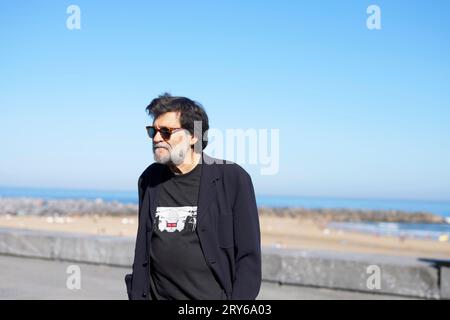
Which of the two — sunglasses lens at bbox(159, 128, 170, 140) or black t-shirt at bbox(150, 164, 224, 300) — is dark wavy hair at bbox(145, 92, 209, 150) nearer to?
sunglasses lens at bbox(159, 128, 170, 140)

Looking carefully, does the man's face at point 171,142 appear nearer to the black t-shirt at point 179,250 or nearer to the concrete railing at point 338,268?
the black t-shirt at point 179,250

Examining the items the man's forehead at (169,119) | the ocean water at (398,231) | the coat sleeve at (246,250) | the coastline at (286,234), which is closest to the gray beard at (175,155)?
the man's forehead at (169,119)

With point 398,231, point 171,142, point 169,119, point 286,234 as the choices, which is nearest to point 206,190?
point 171,142

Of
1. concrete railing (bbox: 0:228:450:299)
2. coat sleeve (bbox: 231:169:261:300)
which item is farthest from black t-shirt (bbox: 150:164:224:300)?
concrete railing (bbox: 0:228:450:299)

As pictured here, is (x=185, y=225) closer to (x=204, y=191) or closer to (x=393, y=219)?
(x=204, y=191)

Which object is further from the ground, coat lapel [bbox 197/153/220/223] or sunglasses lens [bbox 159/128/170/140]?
sunglasses lens [bbox 159/128/170/140]

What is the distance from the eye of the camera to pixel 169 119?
9.34 feet

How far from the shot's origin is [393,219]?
56469 millimetres

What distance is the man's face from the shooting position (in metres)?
2.85

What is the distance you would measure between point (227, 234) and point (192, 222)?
7.0 inches

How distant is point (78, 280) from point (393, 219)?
52.3 metres

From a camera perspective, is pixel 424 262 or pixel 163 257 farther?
pixel 424 262

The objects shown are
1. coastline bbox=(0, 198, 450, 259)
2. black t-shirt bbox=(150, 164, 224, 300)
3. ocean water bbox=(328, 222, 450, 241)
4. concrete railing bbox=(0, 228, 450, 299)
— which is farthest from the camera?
ocean water bbox=(328, 222, 450, 241)
